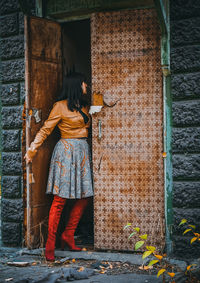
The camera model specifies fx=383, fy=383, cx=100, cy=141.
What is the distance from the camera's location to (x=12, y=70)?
508cm

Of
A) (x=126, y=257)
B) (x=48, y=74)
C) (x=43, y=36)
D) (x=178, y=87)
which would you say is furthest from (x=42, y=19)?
(x=126, y=257)

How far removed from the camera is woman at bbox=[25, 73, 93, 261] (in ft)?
14.4

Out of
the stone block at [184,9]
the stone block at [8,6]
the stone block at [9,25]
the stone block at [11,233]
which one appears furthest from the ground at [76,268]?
the stone block at [8,6]

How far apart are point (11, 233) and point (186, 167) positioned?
8.06 ft

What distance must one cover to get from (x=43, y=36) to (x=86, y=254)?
2.63 meters

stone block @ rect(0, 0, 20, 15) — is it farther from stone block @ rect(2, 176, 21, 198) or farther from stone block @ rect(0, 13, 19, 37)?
stone block @ rect(2, 176, 21, 198)

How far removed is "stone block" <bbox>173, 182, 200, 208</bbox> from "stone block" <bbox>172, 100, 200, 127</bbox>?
0.66m

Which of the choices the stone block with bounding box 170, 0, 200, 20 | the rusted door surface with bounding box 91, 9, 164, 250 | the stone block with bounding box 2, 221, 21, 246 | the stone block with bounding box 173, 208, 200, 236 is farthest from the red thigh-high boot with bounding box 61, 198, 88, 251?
the stone block with bounding box 170, 0, 200, 20

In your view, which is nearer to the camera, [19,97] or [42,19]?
[42,19]

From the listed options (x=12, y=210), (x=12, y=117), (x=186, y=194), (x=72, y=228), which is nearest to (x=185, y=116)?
(x=186, y=194)

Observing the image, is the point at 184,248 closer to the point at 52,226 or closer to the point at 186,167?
the point at 186,167

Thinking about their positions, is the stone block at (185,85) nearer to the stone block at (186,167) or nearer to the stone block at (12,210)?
the stone block at (186,167)

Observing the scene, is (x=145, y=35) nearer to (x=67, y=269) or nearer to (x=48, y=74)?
(x=48, y=74)

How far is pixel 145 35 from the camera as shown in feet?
14.5
